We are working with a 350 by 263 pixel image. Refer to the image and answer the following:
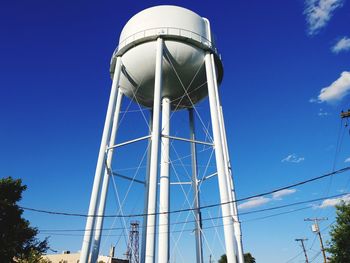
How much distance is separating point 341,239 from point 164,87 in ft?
43.2

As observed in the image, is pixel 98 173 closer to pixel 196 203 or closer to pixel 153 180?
pixel 153 180

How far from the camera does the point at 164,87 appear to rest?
1688cm

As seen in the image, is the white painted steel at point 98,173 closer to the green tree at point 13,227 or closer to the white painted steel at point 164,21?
the white painted steel at point 164,21

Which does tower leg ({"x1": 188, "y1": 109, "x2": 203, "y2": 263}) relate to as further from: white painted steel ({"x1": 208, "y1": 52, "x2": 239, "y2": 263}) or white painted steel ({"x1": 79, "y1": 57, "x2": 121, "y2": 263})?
white painted steel ({"x1": 79, "y1": 57, "x2": 121, "y2": 263})

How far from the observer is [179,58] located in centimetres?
1570

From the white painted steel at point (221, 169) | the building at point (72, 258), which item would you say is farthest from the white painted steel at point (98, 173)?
the building at point (72, 258)

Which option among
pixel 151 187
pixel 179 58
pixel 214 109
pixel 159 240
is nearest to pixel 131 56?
pixel 179 58

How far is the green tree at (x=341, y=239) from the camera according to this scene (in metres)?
19.2

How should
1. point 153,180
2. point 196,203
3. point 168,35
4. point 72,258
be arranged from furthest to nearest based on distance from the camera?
point 72,258
point 196,203
point 168,35
point 153,180

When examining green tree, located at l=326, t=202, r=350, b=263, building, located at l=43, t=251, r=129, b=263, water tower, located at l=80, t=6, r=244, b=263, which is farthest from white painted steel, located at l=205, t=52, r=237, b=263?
building, located at l=43, t=251, r=129, b=263

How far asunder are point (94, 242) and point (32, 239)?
6586 millimetres

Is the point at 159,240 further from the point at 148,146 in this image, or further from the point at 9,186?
the point at 9,186

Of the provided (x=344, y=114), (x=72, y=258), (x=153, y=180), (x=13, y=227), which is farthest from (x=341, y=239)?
(x=72, y=258)

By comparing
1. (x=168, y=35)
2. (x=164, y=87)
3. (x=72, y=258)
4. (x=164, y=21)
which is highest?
(x=164, y=21)
